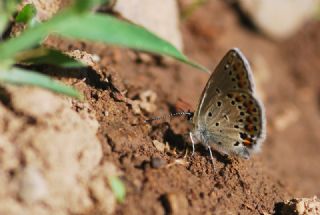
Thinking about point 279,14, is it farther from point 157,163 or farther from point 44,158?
point 44,158

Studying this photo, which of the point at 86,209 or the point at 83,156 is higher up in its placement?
the point at 83,156

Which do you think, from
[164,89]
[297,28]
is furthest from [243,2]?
[164,89]

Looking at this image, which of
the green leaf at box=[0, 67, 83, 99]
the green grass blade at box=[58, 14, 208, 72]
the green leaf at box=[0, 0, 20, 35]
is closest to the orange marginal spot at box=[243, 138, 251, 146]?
the green grass blade at box=[58, 14, 208, 72]

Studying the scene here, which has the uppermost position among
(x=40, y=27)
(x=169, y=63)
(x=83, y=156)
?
(x=40, y=27)

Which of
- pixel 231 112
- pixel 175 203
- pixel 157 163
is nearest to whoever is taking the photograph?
pixel 175 203

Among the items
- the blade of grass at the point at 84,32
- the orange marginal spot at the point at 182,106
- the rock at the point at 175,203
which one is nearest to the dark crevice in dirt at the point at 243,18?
the orange marginal spot at the point at 182,106

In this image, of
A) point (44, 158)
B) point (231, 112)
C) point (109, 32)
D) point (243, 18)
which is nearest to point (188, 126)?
point (231, 112)

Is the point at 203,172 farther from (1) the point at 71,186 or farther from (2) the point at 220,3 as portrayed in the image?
(2) the point at 220,3
